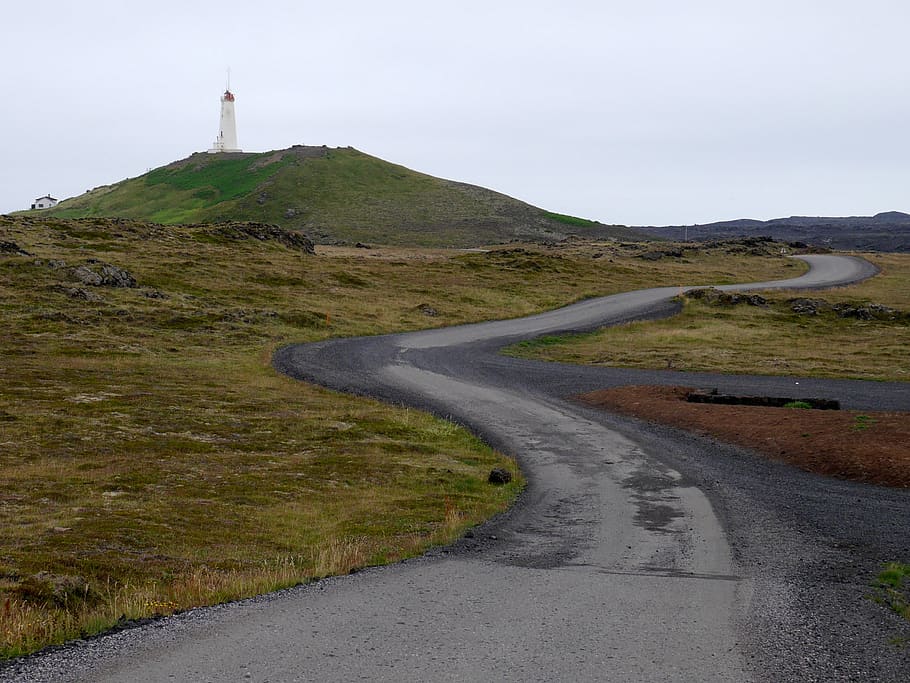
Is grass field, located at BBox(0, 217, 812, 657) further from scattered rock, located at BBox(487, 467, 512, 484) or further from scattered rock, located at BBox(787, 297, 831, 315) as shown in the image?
scattered rock, located at BBox(787, 297, 831, 315)

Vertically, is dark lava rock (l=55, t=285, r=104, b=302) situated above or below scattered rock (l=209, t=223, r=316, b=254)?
below

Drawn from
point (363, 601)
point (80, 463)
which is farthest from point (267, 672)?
point (80, 463)

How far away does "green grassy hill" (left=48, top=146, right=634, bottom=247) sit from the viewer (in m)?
134

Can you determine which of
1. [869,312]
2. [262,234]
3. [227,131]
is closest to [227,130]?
[227,131]

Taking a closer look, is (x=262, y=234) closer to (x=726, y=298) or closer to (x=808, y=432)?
(x=726, y=298)

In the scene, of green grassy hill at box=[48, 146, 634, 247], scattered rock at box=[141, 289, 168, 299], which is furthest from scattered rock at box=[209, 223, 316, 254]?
green grassy hill at box=[48, 146, 634, 247]

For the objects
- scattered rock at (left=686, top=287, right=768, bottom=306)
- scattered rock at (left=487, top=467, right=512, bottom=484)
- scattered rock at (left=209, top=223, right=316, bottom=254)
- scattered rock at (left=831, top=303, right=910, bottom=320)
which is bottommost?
scattered rock at (left=487, top=467, right=512, bottom=484)

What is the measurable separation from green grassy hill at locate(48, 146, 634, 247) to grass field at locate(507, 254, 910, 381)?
73.6 m

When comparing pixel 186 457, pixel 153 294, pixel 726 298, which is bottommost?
pixel 186 457

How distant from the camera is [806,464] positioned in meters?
19.1

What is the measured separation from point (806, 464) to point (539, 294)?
45.9 metres

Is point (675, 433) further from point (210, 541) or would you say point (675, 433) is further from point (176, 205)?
point (176, 205)

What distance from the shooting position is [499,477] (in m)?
18.1

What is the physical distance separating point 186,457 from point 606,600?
1228 cm
